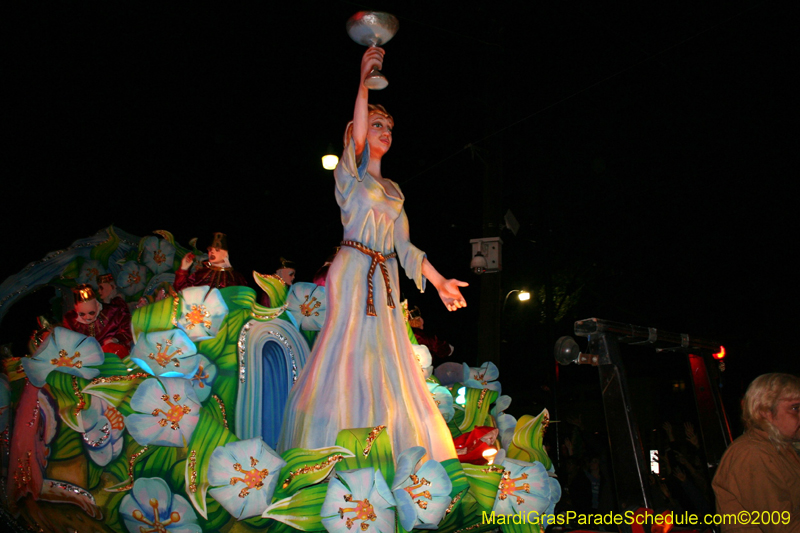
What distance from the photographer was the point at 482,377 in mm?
4688

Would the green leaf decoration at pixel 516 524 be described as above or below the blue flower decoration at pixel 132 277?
below

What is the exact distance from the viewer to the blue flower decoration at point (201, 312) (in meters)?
3.20

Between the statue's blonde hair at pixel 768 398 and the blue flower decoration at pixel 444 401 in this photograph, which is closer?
the statue's blonde hair at pixel 768 398

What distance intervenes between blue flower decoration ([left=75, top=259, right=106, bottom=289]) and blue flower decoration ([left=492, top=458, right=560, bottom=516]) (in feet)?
12.8

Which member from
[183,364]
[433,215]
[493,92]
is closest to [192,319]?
[183,364]

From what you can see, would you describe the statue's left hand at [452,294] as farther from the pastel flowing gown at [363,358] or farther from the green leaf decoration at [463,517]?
the green leaf decoration at [463,517]

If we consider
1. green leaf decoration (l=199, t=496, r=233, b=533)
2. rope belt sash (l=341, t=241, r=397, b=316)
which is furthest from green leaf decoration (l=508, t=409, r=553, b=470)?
green leaf decoration (l=199, t=496, r=233, b=533)

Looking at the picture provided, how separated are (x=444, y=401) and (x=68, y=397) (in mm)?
2239

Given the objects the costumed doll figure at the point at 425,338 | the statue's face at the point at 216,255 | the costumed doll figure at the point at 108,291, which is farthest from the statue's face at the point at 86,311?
the costumed doll figure at the point at 425,338

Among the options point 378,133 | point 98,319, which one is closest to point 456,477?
point 378,133

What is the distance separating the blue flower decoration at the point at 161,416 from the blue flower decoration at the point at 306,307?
1.02 m

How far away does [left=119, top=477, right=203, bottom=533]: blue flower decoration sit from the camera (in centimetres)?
287

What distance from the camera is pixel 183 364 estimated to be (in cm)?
307

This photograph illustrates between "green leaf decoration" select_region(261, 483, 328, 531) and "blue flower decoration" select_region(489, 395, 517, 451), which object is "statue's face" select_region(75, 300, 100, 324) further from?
"blue flower decoration" select_region(489, 395, 517, 451)
